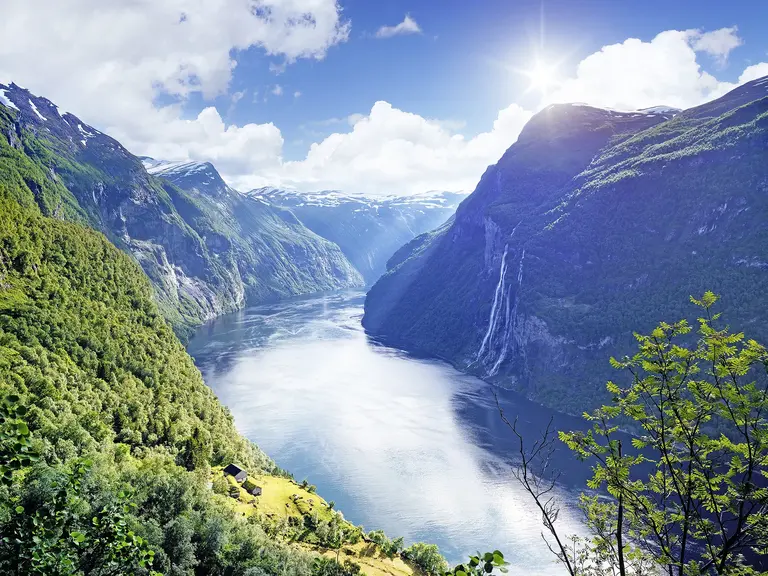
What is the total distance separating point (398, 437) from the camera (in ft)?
282

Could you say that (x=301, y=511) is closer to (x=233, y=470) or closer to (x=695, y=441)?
(x=233, y=470)

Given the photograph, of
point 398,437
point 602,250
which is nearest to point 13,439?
point 398,437

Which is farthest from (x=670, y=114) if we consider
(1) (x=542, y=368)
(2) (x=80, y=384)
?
(2) (x=80, y=384)

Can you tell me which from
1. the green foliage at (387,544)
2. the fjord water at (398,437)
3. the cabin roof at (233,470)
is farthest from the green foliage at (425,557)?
the cabin roof at (233,470)

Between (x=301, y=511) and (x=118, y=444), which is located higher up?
(x=118, y=444)

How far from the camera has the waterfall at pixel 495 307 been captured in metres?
140

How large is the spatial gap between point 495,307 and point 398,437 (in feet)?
239

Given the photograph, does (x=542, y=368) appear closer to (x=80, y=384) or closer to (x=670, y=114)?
(x=80, y=384)

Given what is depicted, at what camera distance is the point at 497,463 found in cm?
7656

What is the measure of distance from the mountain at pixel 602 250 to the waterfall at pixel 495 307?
1.59ft

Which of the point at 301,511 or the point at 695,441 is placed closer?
the point at 695,441

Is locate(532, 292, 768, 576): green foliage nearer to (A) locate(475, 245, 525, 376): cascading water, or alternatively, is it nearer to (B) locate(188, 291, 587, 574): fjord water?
(B) locate(188, 291, 587, 574): fjord water

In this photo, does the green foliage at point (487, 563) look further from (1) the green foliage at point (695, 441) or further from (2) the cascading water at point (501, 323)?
(2) the cascading water at point (501, 323)

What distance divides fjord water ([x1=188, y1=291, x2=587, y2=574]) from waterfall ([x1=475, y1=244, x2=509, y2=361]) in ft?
42.0
